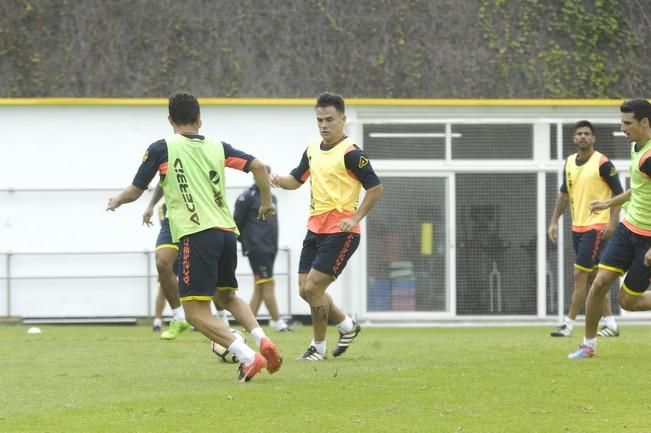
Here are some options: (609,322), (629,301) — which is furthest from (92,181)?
(629,301)

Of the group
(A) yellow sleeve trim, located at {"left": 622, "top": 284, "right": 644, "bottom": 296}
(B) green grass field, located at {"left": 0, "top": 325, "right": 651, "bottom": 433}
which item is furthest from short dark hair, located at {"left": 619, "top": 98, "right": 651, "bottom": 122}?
(B) green grass field, located at {"left": 0, "top": 325, "right": 651, "bottom": 433}

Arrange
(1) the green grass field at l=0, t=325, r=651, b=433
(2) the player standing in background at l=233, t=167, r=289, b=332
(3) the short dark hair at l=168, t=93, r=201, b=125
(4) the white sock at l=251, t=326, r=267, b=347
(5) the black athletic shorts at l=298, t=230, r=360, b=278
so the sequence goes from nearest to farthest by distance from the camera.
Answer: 1. (1) the green grass field at l=0, t=325, r=651, b=433
2. (4) the white sock at l=251, t=326, r=267, b=347
3. (3) the short dark hair at l=168, t=93, r=201, b=125
4. (5) the black athletic shorts at l=298, t=230, r=360, b=278
5. (2) the player standing in background at l=233, t=167, r=289, b=332

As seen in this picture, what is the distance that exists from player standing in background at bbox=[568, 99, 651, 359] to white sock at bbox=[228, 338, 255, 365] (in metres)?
3.22

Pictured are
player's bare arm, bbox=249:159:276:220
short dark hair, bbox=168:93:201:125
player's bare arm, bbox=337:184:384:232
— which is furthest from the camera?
player's bare arm, bbox=337:184:384:232

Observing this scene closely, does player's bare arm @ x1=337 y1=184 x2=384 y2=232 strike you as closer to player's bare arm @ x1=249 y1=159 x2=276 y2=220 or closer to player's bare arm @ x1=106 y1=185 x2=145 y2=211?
player's bare arm @ x1=249 y1=159 x2=276 y2=220

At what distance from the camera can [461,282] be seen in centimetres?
2194

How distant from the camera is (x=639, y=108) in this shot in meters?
11.3

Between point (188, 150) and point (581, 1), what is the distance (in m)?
13.9

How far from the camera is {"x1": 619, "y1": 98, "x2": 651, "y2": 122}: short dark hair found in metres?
11.2

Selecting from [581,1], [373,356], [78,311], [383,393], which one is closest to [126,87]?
[78,311]

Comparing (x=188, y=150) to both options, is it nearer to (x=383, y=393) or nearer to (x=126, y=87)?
(x=383, y=393)

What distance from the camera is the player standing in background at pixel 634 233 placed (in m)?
11.3

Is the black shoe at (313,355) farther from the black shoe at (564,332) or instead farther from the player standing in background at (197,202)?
the black shoe at (564,332)

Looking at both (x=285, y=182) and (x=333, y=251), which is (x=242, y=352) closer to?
(x=333, y=251)
